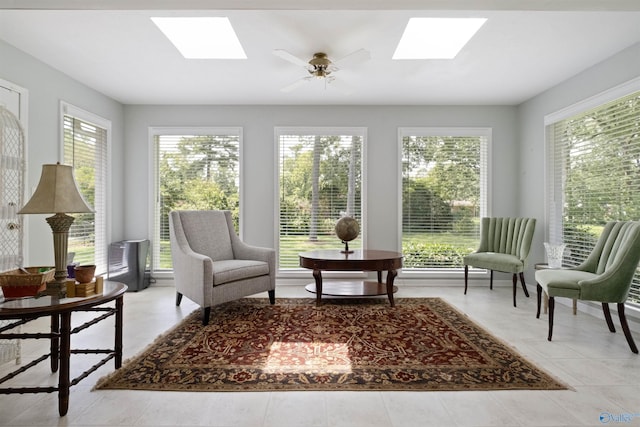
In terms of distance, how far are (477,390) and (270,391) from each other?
1.22 m

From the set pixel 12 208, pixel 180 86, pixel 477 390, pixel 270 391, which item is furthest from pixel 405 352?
pixel 180 86

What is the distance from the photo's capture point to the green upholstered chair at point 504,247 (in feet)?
14.0

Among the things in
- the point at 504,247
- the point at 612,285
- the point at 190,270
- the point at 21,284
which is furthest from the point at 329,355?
the point at 504,247

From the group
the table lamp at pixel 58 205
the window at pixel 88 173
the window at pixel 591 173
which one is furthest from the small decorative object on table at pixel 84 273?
the window at pixel 591 173

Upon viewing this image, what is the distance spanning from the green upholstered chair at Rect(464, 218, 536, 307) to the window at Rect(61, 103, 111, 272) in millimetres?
4663

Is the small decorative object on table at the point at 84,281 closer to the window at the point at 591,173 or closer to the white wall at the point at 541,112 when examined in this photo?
the window at the point at 591,173

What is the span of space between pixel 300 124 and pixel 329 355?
3454 millimetres

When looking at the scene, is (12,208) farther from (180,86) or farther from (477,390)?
(477,390)

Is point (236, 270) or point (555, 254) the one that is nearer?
point (236, 270)

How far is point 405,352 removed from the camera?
2746 mm

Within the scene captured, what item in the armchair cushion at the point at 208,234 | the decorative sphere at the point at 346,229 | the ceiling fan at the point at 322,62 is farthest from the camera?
the decorative sphere at the point at 346,229

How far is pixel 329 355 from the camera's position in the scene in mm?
2691

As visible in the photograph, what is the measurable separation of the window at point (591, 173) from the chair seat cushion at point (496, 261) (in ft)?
1.91

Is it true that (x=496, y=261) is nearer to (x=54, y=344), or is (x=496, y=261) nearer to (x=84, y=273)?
(x=84, y=273)
